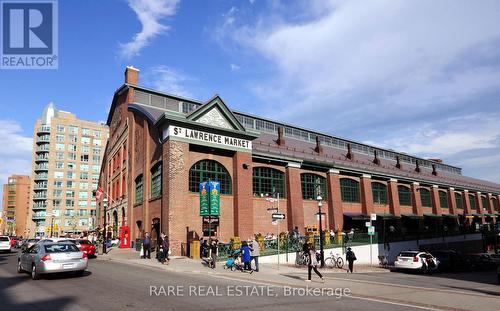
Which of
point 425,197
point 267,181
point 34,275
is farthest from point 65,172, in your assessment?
point 34,275

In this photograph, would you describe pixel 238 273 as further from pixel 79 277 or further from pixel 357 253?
pixel 357 253

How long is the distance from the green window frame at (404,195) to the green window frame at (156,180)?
3283 cm

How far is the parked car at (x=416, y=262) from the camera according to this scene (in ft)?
82.0

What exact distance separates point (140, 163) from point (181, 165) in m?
9.29

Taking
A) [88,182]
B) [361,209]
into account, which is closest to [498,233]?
[361,209]

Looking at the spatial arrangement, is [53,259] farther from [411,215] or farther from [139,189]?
[411,215]

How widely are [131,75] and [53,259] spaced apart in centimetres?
2916

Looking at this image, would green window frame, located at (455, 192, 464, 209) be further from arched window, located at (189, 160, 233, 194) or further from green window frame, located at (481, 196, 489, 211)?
arched window, located at (189, 160, 233, 194)

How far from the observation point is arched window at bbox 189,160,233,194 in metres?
29.4

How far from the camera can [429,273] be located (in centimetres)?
2536

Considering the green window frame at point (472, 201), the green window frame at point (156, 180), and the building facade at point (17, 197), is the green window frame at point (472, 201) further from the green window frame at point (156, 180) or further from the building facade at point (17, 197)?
the building facade at point (17, 197)

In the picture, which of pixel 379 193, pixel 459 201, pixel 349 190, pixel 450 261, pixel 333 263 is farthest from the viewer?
pixel 459 201

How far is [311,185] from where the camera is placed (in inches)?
1538

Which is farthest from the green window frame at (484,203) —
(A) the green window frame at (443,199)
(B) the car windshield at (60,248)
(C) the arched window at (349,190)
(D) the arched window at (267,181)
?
(B) the car windshield at (60,248)
